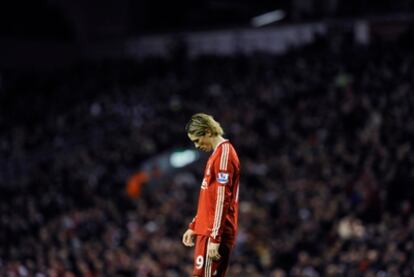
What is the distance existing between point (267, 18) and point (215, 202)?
27093mm

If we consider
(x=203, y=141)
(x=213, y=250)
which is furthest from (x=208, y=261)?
(x=203, y=141)

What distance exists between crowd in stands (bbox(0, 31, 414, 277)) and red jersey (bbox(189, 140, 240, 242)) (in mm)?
7553

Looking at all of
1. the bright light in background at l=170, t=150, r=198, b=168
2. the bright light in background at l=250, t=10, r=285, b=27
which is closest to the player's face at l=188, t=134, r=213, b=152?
the bright light in background at l=170, t=150, r=198, b=168

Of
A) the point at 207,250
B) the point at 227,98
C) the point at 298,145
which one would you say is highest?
the point at 227,98

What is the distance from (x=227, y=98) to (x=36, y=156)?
784 cm

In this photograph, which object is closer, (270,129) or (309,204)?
(309,204)

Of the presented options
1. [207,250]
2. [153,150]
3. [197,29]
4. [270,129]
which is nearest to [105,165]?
[153,150]

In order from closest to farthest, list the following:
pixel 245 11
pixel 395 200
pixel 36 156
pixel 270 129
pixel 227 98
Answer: pixel 395 200, pixel 270 129, pixel 227 98, pixel 36 156, pixel 245 11

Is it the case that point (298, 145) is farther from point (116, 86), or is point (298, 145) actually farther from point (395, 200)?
point (116, 86)

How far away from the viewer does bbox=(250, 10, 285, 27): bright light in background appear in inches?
1317

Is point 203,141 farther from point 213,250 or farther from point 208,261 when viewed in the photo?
point 208,261

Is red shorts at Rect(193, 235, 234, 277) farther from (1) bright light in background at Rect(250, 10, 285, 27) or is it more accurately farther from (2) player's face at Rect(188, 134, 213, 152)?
(1) bright light in background at Rect(250, 10, 285, 27)

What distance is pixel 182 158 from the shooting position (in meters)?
27.1

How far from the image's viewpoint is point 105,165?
27.7 metres
